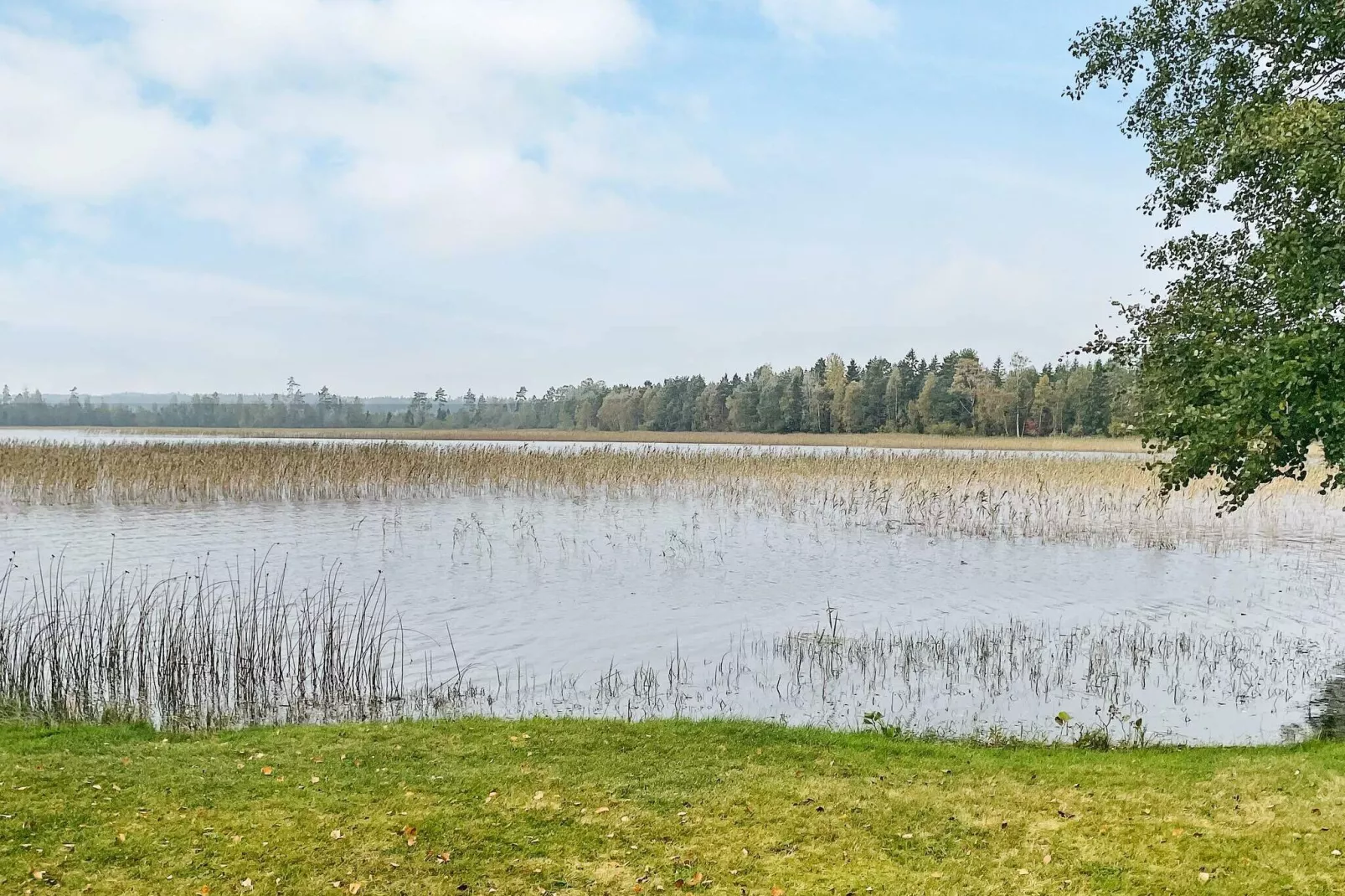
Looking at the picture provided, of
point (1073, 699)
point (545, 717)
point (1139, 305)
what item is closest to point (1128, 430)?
point (1139, 305)

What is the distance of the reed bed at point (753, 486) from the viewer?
2167 cm

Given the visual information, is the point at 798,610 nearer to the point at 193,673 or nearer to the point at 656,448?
the point at 193,673

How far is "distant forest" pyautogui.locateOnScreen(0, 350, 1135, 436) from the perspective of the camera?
82.1 metres

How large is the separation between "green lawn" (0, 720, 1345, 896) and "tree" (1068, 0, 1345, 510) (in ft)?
9.43

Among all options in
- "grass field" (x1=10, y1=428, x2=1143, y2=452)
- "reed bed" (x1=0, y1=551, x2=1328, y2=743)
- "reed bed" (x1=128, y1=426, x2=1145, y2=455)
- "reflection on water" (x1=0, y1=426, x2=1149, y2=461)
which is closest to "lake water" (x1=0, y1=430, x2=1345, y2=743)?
"reed bed" (x1=0, y1=551, x2=1328, y2=743)

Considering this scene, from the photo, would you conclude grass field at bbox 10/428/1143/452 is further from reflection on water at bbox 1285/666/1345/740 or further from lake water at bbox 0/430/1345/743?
reflection on water at bbox 1285/666/1345/740

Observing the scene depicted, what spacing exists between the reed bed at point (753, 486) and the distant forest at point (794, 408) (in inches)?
1328

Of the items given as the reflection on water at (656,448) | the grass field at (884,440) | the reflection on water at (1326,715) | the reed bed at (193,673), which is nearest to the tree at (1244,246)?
the reflection on water at (1326,715)

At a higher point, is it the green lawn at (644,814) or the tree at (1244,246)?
the tree at (1244,246)

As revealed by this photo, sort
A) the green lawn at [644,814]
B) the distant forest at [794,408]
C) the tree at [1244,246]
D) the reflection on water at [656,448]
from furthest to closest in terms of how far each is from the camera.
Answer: the distant forest at [794,408] → the reflection on water at [656,448] → the tree at [1244,246] → the green lawn at [644,814]

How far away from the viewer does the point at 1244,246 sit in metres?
11.1

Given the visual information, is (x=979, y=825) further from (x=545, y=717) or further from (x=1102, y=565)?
(x=1102, y=565)

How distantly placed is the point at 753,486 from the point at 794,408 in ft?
206

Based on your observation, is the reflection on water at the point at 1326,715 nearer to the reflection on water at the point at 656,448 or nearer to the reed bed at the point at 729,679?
the reed bed at the point at 729,679
